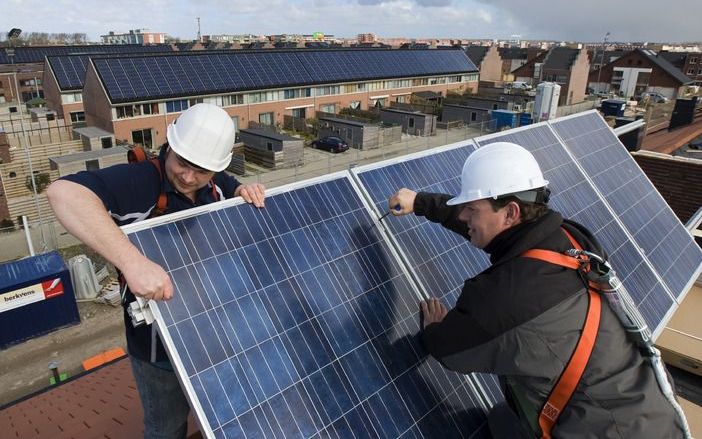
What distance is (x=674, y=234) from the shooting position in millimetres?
9523

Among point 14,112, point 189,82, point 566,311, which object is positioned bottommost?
point 14,112

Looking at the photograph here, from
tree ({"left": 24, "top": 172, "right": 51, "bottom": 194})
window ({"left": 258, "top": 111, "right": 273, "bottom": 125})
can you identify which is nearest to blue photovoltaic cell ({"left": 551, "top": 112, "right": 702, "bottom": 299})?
tree ({"left": 24, "top": 172, "right": 51, "bottom": 194})

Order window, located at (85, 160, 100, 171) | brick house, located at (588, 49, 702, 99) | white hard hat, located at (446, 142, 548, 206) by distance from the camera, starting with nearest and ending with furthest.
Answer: white hard hat, located at (446, 142, 548, 206)
window, located at (85, 160, 100, 171)
brick house, located at (588, 49, 702, 99)

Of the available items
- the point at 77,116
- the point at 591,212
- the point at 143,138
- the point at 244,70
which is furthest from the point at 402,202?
the point at 77,116

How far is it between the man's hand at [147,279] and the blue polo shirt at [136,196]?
2.74 feet

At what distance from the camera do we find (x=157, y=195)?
15.1 ft

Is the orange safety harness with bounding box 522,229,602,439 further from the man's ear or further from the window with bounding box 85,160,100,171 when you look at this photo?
the window with bounding box 85,160,100,171

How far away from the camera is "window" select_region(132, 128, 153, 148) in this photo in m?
40.2

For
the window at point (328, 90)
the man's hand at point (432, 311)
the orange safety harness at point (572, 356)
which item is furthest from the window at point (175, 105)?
the orange safety harness at point (572, 356)

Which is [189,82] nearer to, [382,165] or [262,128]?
[262,128]

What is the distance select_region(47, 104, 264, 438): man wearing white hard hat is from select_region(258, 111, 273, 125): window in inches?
1756

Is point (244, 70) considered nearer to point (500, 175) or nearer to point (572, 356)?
point (500, 175)

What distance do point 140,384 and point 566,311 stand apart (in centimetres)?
406

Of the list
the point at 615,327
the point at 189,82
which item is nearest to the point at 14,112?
the point at 189,82
